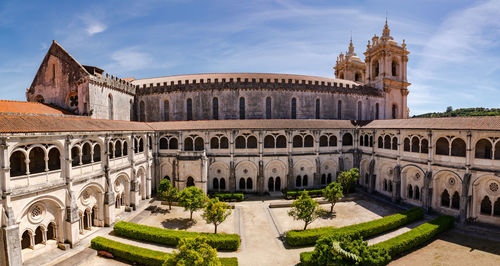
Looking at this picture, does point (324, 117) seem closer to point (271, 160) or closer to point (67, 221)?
point (271, 160)

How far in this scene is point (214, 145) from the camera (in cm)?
3494

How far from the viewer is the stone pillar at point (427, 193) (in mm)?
27056

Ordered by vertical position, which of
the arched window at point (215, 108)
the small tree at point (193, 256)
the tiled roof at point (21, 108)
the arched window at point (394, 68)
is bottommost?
the small tree at point (193, 256)

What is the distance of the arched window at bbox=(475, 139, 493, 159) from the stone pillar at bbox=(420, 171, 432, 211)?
4851mm

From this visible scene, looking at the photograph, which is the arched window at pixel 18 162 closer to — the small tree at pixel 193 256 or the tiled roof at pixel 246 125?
the tiled roof at pixel 246 125

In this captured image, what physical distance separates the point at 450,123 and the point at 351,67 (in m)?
35.2

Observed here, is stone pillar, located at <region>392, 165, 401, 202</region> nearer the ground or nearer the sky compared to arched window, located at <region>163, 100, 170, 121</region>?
nearer the ground

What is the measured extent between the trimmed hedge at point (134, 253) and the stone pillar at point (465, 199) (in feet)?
80.1

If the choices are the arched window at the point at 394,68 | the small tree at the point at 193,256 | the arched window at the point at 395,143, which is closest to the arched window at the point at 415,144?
the arched window at the point at 395,143

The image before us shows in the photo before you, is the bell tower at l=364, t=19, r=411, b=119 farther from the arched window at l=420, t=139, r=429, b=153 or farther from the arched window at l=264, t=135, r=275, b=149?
the arched window at l=264, t=135, r=275, b=149

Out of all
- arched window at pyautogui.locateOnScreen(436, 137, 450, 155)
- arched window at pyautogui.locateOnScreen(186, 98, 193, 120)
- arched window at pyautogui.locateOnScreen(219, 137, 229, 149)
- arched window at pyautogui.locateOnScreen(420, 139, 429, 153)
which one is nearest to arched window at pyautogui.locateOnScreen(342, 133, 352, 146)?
arched window at pyautogui.locateOnScreen(420, 139, 429, 153)

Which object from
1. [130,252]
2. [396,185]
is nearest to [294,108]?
[396,185]

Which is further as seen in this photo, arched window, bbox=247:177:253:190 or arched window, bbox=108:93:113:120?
arched window, bbox=247:177:253:190

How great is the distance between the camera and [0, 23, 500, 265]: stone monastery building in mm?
18733
